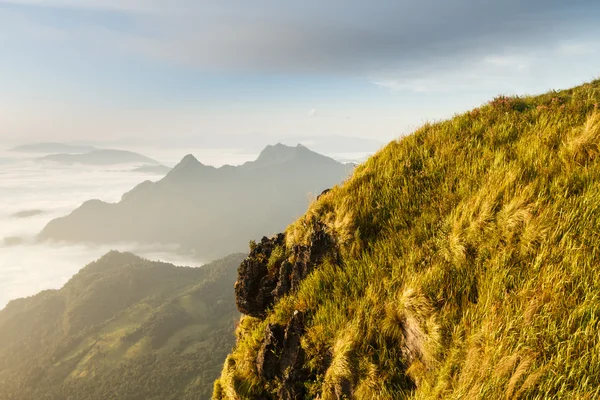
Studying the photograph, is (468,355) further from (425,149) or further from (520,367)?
(425,149)

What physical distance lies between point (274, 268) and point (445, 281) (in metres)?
4.92

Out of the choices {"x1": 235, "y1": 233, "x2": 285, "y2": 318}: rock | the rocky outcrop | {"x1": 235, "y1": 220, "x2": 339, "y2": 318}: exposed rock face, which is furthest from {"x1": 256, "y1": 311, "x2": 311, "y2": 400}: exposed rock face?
{"x1": 235, "y1": 233, "x2": 285, "y2": 318}: rock

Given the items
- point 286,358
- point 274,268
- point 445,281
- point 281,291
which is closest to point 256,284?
point 274,268

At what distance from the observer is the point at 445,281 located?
16.4 feet

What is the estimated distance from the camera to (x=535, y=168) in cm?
641

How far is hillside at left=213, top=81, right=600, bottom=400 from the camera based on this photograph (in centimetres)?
362

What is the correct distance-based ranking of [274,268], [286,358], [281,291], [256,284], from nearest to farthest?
[286,358] → [281,291] → [256,284] → [274,268]

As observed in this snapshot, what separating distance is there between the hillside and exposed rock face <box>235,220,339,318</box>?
0.04m

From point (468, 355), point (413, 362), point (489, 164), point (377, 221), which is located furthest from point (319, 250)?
point (489, 164)

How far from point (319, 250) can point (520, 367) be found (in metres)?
4.52

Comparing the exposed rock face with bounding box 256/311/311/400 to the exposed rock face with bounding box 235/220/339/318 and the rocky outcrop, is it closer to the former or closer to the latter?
the rocky outcrop

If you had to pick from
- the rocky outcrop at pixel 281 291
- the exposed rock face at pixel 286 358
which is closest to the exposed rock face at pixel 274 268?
the rocky outcrop at pixel 281 291

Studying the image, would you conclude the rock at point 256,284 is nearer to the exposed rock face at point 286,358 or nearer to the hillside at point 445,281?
the hillside at point 445,281

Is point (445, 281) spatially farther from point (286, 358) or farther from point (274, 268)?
point (274, 268)
